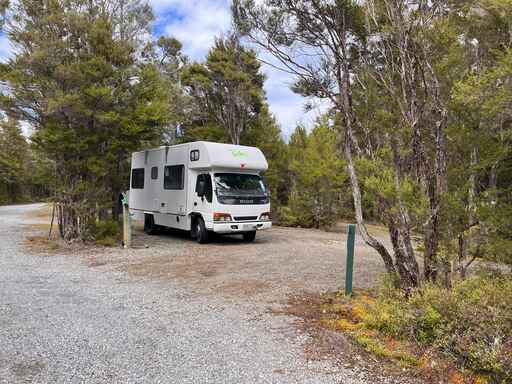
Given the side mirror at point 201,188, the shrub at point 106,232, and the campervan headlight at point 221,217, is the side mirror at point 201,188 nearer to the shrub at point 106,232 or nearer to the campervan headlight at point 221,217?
the campervan headlight at point 221,217

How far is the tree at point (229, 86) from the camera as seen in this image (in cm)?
1870

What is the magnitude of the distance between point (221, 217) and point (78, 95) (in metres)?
4.94

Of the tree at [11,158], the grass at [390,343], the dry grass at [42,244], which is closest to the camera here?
the grass at [390,343]

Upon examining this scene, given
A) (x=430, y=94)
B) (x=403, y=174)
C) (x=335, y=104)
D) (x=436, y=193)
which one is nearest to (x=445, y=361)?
(x=436, y=193)

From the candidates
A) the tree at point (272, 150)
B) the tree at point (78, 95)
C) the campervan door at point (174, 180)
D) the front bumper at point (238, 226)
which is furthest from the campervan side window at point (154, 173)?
the tree at point (272, 150)

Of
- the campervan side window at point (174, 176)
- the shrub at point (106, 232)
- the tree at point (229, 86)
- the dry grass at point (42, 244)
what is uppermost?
the tree at point (229, 86)

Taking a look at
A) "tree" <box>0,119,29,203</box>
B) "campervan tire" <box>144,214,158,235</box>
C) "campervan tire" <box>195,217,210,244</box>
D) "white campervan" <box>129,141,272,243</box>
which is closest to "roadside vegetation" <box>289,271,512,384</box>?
"white campervan" <box>129,141,272,243</box>

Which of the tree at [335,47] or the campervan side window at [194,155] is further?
the campervan side window at [194,155]

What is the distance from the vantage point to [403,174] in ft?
16.9

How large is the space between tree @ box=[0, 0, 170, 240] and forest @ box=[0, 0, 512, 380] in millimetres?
38

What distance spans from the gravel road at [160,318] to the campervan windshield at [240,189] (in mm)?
2065

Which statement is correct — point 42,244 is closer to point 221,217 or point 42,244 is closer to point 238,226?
point 221,217

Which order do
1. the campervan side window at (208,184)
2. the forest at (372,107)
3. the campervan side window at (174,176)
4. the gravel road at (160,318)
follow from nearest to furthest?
the gravel road at (160,318), the forest at (372,107), the campervan side window at (208,184), the campervan side window at (174,176)

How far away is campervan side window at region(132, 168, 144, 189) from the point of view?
14.8 m
